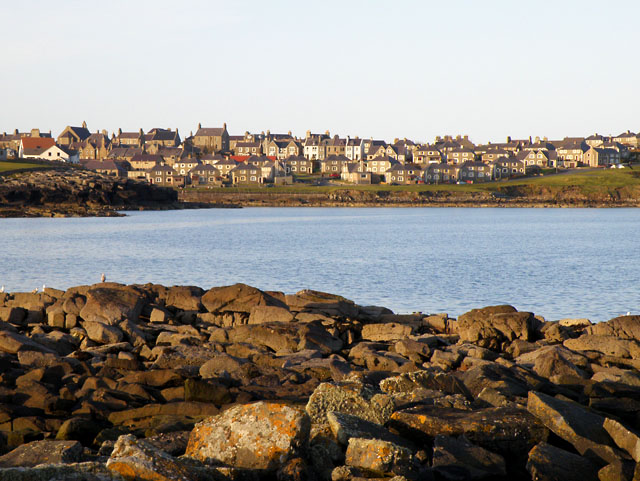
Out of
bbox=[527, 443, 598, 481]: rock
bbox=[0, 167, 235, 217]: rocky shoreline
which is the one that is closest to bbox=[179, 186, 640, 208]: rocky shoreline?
bbox=[0, 167, 235, 217]: rocky shoreline

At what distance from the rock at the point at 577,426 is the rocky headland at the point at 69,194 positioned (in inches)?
3974

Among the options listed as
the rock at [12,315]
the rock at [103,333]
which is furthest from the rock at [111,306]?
the rock at [12,315]

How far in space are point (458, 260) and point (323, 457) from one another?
48.1m

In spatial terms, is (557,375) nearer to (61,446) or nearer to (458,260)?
(61,446)

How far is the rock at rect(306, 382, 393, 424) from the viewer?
8.78m

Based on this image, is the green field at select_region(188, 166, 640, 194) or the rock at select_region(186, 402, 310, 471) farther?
the green field at select_region(188, 166, 640, 194)

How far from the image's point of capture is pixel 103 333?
720 inches

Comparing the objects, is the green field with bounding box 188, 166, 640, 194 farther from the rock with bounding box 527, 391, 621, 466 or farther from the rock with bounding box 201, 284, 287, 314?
the rock with bounding box 527, 391, 621, 466

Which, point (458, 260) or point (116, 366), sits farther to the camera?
point (458, 260)

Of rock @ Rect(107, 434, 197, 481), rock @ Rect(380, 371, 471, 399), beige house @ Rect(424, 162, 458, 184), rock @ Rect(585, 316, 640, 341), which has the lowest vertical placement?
rock @ Rect(585, 316, 640, 341)

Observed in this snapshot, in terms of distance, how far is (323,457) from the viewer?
295 inches

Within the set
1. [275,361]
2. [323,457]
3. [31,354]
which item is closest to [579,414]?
[323,457]

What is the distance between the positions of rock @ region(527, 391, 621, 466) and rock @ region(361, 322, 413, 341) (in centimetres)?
1017

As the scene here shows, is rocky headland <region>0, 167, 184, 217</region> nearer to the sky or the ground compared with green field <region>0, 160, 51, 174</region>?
nearer to the ground
